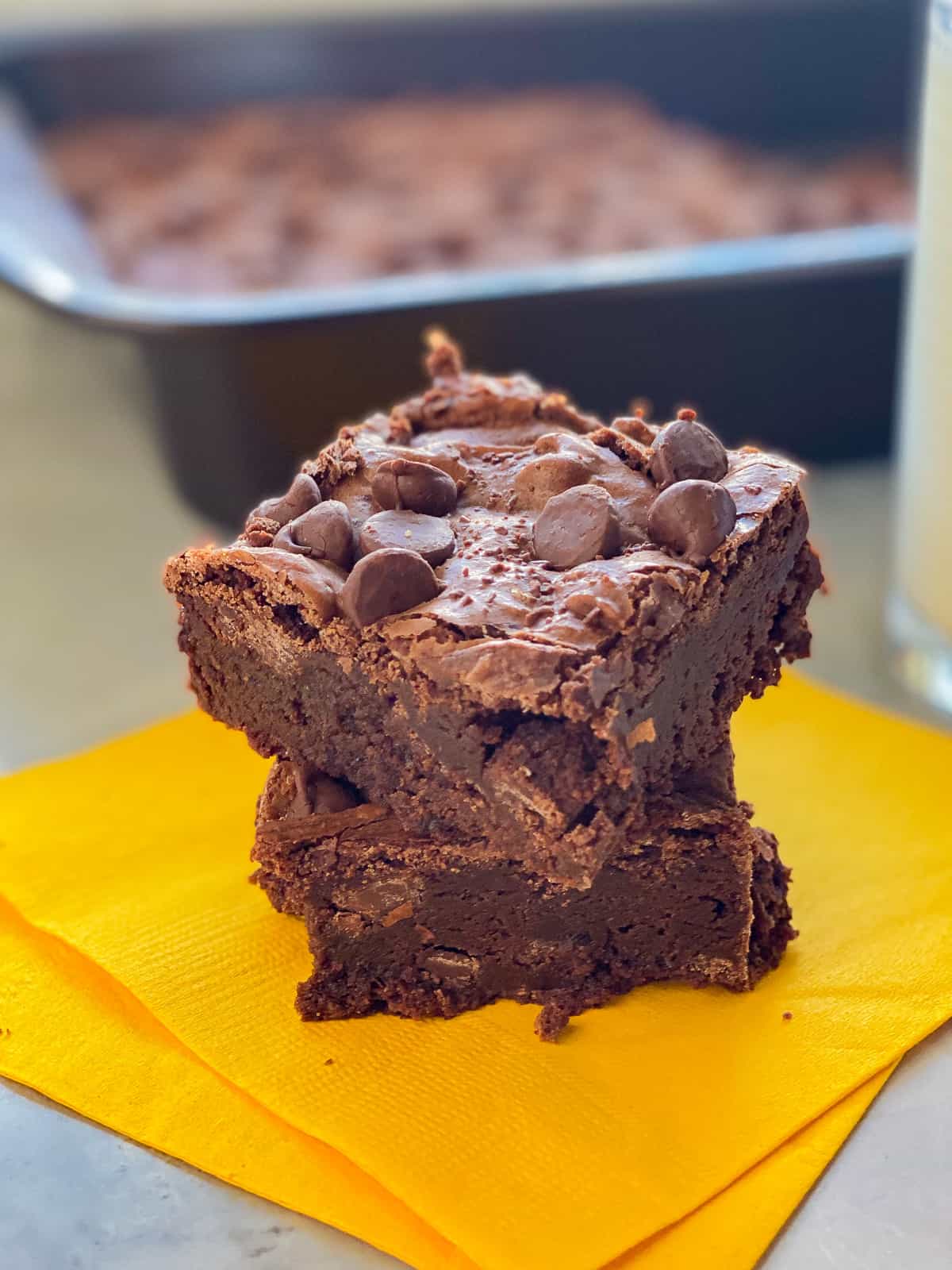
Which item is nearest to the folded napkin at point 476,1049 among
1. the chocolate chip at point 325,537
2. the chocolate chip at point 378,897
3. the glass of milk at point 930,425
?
the chocolate chip at point 378,897

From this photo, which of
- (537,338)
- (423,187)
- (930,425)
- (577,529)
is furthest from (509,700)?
(423,187)

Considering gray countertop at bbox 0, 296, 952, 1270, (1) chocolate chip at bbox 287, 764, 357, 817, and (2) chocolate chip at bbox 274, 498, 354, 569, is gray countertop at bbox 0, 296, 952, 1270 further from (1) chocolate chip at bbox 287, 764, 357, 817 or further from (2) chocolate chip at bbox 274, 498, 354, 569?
(2) chocolate chip at bbox 274, 498, 354, 569

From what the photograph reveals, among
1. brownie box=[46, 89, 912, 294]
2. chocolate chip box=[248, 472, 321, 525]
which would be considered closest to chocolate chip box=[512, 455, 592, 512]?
chocolate chip box=[248, 472, 321, 525]

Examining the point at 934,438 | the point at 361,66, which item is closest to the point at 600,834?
the point at 934,438

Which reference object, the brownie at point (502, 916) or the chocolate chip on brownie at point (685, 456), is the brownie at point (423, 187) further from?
the brownie at point (502, 916)

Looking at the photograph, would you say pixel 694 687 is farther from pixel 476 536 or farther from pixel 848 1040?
pixel 848 1040

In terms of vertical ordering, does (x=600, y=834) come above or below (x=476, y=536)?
below
